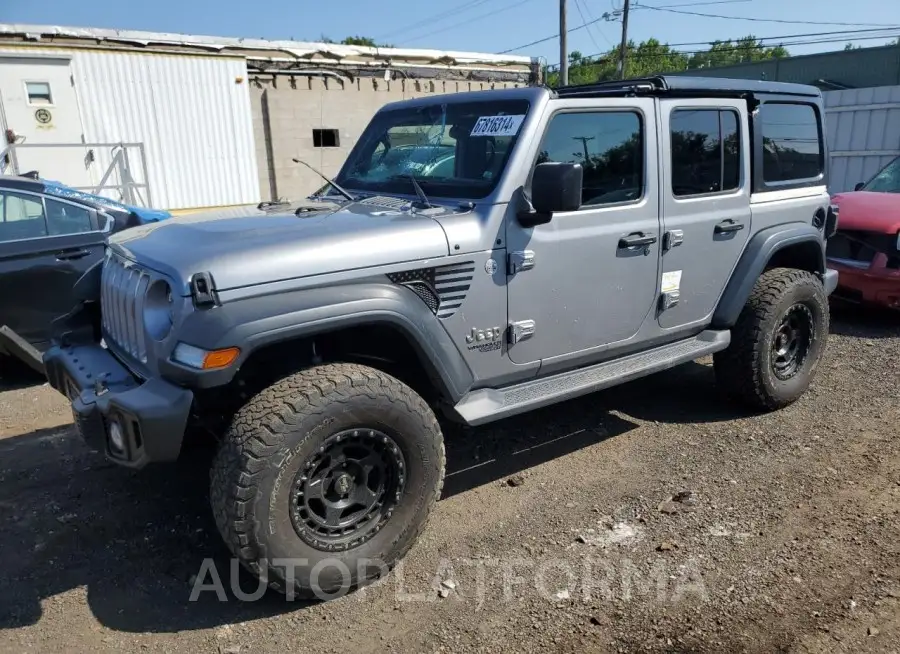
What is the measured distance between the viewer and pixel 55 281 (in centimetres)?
531

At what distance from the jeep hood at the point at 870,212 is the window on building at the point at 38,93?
11.1m

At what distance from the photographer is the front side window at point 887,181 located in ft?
26.0

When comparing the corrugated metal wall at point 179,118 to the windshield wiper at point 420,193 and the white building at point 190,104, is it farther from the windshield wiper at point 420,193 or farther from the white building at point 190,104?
the windshield wiper at point 420,193

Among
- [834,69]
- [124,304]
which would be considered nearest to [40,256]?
[124,304]

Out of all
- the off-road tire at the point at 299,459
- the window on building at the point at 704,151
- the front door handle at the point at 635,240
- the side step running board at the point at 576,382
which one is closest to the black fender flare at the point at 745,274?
the side step running board at the point at 576,382

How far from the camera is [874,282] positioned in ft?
21.8

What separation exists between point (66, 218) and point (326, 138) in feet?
31.7

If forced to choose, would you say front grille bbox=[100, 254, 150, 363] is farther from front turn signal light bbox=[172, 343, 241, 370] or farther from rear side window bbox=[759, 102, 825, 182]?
rear side window bbox=[759, 102, 825, 182]

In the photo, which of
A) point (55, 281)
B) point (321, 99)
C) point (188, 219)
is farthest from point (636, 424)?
point (321, 99)

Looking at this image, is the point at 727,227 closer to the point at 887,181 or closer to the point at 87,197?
the point at 87,197

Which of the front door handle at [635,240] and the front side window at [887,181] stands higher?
the front door handle at [635,240]

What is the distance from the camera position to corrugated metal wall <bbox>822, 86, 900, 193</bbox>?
1283 centimetres

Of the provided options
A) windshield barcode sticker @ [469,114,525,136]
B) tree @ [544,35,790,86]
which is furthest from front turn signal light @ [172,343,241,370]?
tree @ [544,35,790,86]

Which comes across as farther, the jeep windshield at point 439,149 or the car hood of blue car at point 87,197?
the car hood of blue car at point 87,197
